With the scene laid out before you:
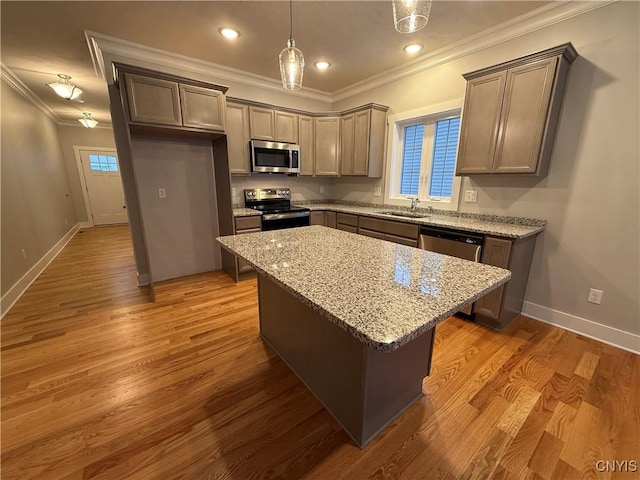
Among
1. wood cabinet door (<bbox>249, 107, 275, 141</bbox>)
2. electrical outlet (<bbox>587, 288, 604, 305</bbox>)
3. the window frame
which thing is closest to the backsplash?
wood cabinet door (<bbox>249, 107, 275, 141</bbox>)

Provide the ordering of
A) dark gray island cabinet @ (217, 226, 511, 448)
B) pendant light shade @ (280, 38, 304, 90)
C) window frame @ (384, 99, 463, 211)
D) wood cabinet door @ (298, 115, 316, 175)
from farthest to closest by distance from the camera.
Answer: wood cabinet door @ (298, 115, 316, 175)
window frame @ (384, 99, 463, 211)
pendant light shade @ (280, 38, 304, 90)
dark gray island cabinet @ (217, 226, 511, 448)

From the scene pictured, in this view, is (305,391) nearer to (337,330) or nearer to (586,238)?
(337,330)

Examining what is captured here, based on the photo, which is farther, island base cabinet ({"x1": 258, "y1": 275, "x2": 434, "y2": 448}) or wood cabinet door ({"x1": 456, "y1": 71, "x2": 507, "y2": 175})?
wood cabinet door ({"x1": 456, "y1": 71, "x2": 507, "y2": 175})

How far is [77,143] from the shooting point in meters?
6.54

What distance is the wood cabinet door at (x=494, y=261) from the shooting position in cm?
216

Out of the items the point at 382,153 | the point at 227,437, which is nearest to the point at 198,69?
the point at 382,153

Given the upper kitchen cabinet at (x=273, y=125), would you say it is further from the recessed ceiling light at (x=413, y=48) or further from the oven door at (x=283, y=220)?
the recessed ceiling light at (x=413, y=48)

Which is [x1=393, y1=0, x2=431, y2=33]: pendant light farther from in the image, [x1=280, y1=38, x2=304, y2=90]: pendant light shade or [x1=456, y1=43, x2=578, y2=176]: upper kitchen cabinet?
[x1=456, y1=43, x2=578, y2=176]: upper kitchen cabinet

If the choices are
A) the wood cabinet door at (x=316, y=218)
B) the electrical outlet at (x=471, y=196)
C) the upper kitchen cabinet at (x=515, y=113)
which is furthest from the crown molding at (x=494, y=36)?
the wood cabinet door at (x=316, y=218)

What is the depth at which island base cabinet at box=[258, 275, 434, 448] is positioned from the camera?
1278 millimetres

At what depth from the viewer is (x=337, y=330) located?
137cm

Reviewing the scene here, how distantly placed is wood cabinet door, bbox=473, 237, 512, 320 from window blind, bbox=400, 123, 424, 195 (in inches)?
57.6

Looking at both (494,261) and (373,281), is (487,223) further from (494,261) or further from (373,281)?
(373,281)

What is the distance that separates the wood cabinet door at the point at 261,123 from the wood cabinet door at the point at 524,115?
269 centimetres
